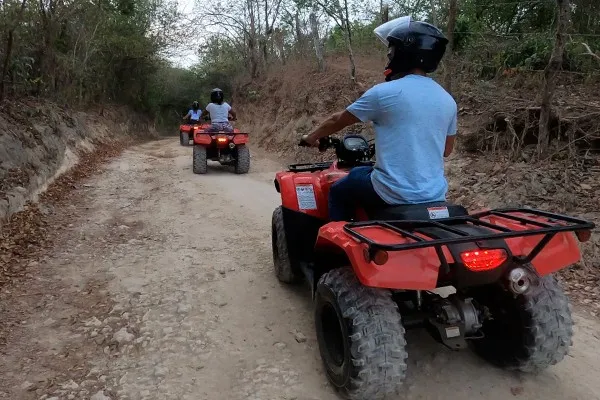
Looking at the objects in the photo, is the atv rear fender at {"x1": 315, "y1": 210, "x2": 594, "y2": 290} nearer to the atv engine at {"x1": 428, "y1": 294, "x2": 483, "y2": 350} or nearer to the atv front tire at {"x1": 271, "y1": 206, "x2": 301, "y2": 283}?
the atv engine at {"x1": 428, "y1": 294, "x2": 483, "y2": 350}

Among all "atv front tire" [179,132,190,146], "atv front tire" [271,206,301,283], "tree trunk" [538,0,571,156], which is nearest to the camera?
"atv front tire" [271,206,301,283]

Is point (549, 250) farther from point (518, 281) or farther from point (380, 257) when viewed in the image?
point (380, 257)

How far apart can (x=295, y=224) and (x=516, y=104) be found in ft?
15.5

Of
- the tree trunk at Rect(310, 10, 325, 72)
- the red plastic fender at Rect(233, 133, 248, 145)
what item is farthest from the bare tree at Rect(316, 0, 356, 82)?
the red plastic fender at Rect(233, 133, 248, 145)

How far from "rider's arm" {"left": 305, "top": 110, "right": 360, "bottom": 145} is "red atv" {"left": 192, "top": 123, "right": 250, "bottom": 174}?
6.66m

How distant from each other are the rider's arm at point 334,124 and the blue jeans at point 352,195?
0.27 m

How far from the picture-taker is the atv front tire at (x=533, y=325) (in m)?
2.46

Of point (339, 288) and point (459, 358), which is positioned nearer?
point (339, 288)

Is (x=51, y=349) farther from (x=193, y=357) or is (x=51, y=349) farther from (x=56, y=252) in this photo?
(x=56, y=252)

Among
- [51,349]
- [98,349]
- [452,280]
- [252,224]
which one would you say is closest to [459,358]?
[452,280]

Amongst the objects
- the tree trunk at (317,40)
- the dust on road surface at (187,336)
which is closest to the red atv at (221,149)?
the dust on road surface at (187,336)

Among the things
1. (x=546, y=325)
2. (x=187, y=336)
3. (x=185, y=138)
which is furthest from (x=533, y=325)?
(x=185, y=138)

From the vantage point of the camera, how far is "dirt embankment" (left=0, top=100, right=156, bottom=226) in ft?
19.6

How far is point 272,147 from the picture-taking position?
1430 cm
